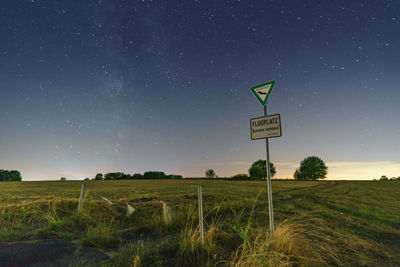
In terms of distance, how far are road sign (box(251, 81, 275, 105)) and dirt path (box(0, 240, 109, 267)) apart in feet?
17.4

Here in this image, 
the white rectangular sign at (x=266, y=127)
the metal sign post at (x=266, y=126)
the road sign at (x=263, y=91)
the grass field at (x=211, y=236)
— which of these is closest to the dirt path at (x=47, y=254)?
the grass field at (x=211, y=236)

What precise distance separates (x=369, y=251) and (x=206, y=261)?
13.6ft

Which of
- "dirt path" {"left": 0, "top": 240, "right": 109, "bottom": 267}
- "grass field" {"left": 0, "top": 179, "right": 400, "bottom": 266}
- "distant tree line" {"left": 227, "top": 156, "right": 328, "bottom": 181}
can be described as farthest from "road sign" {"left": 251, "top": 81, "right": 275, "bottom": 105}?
"distant tree line" {"left": 227, "top": 156, "right": 328, "bottom": 181}

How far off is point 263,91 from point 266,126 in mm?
1046

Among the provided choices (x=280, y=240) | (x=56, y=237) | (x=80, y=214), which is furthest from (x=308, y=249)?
(x=80, y=214)

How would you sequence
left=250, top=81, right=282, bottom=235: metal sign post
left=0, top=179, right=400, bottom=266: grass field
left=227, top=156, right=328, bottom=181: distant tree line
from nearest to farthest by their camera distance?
left=0, top=179, right=400, bottom=266: grass field < left=250, top=81, right=282, bottom=235: metal sign post < left=227, top=156, right=328, bottom=181: distant tree line

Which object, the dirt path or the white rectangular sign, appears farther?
the white rectangular sign

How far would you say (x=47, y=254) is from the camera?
4852 millimetres

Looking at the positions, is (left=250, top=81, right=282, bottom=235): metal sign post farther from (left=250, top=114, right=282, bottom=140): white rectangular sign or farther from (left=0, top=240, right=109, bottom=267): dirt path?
(left=0, top=240, right=109, bottom=267): dirt path

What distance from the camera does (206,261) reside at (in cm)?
425

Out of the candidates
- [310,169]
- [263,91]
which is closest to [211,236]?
[263,91]

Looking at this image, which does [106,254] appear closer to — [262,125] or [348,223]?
[262,125]

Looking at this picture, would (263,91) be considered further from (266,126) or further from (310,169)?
(310,169)

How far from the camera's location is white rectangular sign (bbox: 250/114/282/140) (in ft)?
17.3
